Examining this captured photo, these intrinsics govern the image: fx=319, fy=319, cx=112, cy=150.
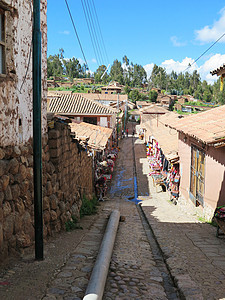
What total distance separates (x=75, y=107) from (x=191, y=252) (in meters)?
23.5

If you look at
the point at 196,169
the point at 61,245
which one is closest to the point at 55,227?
the point at 61,245

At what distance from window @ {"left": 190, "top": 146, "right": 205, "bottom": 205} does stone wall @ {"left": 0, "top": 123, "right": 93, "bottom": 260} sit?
4215mm

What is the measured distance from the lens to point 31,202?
236 inches

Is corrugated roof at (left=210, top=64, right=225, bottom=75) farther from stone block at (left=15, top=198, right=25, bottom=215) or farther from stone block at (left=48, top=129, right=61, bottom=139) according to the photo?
stone block at (left=15, top=198, right=25, bottom=215)

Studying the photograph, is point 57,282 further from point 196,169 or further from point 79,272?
point 196,169

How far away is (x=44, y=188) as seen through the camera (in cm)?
673

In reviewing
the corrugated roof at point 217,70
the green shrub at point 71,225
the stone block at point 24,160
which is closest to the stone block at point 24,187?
the stone block at point 24,160

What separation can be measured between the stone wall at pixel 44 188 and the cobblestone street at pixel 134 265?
371 millimetres

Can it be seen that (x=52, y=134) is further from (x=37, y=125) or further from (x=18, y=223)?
(x=18, y=223)

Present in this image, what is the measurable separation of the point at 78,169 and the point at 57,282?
5929 millimetres

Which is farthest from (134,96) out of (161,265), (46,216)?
(161,265)

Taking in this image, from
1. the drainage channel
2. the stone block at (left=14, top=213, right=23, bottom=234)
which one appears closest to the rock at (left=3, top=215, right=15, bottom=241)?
the stone block at (left=14, top=213, right=23, bottom=234)

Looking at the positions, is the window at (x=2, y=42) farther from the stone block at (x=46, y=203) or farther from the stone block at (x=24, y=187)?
the stone block at (x=46, y=203)

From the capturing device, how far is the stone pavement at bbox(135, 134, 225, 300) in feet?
16.1
